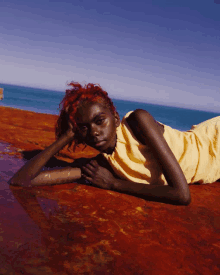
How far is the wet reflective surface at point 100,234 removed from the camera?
1.13m

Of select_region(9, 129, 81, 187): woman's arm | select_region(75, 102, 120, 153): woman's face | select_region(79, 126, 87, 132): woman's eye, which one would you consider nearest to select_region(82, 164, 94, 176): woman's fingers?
select_region(9, 129, 81, 187): woman's arm

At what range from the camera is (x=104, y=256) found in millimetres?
1206

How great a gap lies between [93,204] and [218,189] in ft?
5.60

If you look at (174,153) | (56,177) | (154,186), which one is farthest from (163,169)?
(56,177)

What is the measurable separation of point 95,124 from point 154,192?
814 millimetres

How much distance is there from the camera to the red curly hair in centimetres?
218

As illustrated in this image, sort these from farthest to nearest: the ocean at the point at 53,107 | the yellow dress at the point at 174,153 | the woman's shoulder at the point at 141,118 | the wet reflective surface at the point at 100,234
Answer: the ocean at the point at 53,107, the yellow dress at the point at 174,153, the woman's shoulder at the point at 141,118, the wet reflective surface at the point at 100,234

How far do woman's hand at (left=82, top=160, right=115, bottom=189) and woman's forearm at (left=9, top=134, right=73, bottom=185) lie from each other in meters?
0.37

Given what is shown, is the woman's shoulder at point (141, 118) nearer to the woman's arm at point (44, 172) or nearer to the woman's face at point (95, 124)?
the woman's face at point (95, 124)

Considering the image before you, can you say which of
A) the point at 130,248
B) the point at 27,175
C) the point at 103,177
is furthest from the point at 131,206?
the point at 27,175

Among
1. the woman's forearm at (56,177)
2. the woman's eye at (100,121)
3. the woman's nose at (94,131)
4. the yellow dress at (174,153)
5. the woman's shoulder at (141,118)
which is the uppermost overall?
the woman's shoulder at (141,118)

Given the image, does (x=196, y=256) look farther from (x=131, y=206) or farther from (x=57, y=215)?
(x=57, y=215)

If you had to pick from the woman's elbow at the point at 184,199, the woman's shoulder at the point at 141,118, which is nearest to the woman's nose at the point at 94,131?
the woman's shoulder at the point at 141,118

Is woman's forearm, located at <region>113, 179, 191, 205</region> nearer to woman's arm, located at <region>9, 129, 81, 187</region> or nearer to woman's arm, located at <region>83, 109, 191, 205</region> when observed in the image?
woman's arm, located at <region>83, 109, 191, 205</region>
